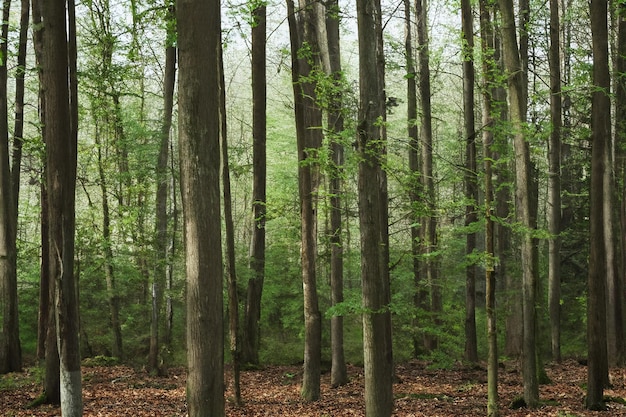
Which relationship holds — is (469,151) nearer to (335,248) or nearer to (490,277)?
(335,248)

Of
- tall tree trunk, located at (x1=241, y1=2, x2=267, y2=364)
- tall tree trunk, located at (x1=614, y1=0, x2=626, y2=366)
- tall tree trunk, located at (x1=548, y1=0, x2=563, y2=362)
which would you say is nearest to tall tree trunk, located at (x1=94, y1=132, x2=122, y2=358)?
A: tall tree trunk, located at (x1=241, y1=2, x2=267, y2=364)

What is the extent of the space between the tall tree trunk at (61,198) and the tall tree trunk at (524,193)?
6.85 meters

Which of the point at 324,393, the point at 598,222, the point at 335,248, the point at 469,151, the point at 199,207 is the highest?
the point at 469,151

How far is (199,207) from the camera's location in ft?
20.2

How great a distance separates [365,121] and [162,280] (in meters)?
9.28

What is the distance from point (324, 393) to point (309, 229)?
3.68 metres

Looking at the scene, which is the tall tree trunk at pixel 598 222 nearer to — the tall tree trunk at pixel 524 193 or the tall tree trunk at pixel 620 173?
the tall tree trunk at pixel 524 193

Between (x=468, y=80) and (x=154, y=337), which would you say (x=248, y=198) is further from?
(x=468, y=80)

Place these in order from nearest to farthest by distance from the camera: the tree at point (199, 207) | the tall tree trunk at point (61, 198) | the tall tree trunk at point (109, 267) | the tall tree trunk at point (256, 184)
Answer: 1. the tree at point (199, 207)
2. the tall tree trunk at point (61, 198)
3. the tall tree trunk at point (109, 267)
4. the tall tree trunk at point (256, 184)

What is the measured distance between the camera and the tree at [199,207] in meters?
6.12

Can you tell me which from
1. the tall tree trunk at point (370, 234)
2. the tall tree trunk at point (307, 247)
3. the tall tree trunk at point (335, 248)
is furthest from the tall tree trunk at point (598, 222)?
the tall tree trunk at point (307, 247)

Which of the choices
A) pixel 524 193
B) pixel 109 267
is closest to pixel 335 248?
pixel 524 193

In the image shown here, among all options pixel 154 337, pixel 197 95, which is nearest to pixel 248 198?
pixel 154 337

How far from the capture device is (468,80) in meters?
14.4
